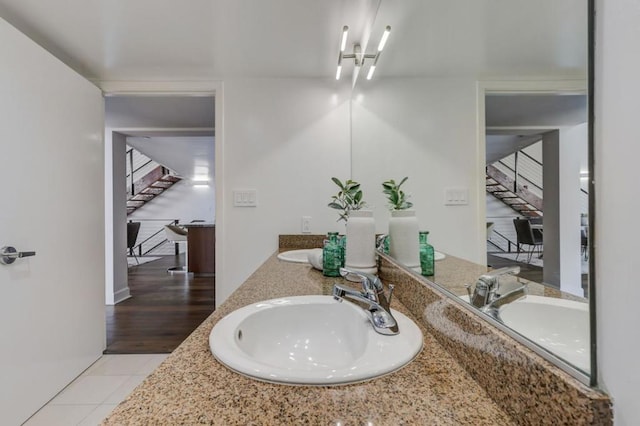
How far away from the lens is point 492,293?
506 mm

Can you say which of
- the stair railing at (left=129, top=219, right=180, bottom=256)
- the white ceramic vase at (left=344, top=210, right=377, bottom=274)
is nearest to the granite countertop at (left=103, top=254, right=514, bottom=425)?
the white ceramic vase at (left=344, top=210, right=377, bottom=274)

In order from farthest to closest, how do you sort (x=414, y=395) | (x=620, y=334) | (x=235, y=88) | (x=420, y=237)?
(x=235, y=88) < (x=420, y=237) < (x=414, y=395) < (x=620, y=334)

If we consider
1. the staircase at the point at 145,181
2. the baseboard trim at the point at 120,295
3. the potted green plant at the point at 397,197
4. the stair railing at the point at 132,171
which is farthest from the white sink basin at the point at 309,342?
the staircase at the point at 145,181

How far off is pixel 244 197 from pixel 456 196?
1.54 meters

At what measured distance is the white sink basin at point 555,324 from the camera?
0.32m

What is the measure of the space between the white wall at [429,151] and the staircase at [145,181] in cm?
685

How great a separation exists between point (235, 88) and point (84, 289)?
1.70 m

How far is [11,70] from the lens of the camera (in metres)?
1.36

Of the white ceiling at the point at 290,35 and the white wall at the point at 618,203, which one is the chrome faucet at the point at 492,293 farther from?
the white ceiling at the point at 290,35

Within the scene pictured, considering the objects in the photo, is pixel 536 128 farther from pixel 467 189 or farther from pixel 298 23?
pixel 298 23

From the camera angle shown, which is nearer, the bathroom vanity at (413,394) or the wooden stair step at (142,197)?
the bathroom vanity at (413,394)

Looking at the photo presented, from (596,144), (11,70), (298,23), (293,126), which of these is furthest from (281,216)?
(596,144)

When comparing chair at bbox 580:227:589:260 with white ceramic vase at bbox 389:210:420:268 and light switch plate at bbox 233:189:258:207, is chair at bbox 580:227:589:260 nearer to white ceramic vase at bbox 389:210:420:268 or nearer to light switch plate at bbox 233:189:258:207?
white ceramic vase at bbox 389:210:420:268

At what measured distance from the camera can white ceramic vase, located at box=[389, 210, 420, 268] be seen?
0.93 m
